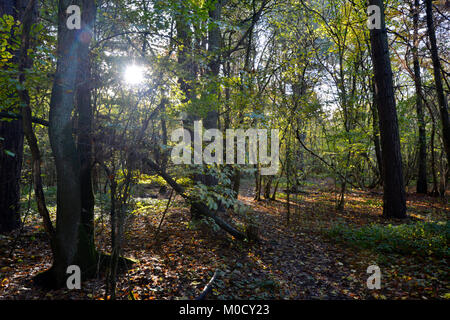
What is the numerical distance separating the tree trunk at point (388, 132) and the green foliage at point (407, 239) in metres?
2.20

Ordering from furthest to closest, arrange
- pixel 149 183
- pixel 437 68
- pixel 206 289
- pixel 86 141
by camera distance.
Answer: pixel 437 68 < pixel 149 183 < pixel 86 141 < pixel 206 289

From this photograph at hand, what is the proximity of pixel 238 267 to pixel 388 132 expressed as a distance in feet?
22.0

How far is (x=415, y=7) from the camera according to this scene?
34.2ft

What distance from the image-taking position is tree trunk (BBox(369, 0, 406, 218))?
8195 mm

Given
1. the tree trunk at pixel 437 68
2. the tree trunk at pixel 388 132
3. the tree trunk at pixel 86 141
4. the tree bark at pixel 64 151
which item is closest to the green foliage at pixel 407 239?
the tree trunk at pixel 388 132

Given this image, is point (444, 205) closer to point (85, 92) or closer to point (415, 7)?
point (415, 7)

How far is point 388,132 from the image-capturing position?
8297 mm

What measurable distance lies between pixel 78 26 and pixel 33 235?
5.08 m

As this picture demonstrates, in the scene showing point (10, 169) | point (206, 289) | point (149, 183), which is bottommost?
point (206, 289)

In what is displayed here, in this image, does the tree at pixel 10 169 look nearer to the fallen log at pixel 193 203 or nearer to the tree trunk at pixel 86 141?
the tree trunk at pixel 86 141

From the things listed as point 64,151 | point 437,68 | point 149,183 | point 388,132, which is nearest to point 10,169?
point 149,183

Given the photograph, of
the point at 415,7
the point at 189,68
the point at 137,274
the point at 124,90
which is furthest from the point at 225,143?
the point at 415,7

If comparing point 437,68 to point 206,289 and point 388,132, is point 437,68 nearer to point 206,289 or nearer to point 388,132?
point 388,132

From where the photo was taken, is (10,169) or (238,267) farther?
(10,169)
